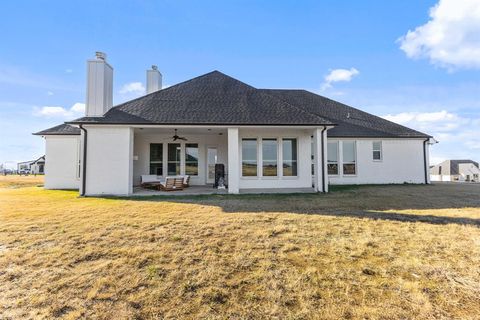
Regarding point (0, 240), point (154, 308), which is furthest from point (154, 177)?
point (154, 308)

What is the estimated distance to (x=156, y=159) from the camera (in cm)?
1568

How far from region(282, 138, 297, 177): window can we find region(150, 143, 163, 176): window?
7.55 meters

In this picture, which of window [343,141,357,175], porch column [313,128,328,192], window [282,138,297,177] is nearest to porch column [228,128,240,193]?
window [282,138,297,177]

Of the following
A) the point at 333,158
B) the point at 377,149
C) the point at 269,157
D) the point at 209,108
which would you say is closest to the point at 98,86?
the point at 209,108

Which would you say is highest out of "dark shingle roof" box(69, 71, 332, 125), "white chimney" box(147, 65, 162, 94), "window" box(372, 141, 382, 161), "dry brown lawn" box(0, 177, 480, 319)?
"white chimney" box(147, 65, 162, 94)

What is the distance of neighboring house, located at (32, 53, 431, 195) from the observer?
11.9 meters

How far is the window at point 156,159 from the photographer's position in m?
15.6

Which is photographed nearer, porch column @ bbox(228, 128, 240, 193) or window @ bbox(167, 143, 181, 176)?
porch column @ bbox(228, 128, 240, 193)

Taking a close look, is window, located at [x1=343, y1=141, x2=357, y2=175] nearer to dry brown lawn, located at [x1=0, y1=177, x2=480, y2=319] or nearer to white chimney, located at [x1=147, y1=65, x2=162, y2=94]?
dry brown lawn, located at [x1=0, y1=177, x2=480, y2=319]

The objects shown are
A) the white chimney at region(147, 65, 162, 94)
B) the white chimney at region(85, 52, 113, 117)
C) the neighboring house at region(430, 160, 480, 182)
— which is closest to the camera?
the white chimney at region(85, 52, 113, 117)

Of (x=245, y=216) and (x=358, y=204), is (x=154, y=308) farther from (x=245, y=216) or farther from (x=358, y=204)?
(x=358, y=204)

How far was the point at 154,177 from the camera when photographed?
575 inches

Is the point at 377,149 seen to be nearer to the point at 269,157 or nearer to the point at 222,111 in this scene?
the point at 269,157

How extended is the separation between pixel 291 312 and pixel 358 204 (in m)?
7.64
